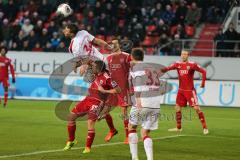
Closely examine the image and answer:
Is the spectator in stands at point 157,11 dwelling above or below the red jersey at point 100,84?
above

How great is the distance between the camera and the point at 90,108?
14.1 meters

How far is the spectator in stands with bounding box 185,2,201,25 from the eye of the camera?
33.2 m

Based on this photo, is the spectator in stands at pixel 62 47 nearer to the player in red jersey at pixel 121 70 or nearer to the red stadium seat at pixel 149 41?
the red stadium seat at pixel 149 41

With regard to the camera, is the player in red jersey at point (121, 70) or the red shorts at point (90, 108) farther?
the player in red jersey at point (121, 70)

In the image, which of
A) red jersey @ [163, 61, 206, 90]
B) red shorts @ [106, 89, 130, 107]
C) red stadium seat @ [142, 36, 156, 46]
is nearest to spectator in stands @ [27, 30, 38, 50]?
red stadium seat @ [142, 36, 156, 46]

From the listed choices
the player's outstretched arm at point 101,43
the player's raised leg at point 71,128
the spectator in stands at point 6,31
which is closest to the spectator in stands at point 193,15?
the spectator in stands at point 6,31

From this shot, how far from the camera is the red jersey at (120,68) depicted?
54.6ft

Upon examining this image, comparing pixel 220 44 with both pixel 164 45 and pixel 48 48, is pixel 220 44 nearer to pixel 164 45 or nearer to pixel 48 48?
pixel 164 45

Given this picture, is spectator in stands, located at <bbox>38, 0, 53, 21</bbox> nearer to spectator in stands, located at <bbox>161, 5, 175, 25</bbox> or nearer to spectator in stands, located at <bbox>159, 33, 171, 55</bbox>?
spectator in stands, located at <bbox>161, 5, 175, 25</bbox>

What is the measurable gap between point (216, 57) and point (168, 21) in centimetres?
335

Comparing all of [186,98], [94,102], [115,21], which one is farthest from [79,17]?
[94,102]

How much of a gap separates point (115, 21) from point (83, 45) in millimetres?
20351

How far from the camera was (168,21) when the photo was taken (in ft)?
110

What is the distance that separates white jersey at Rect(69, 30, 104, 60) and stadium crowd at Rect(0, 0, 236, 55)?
18.2 metres
